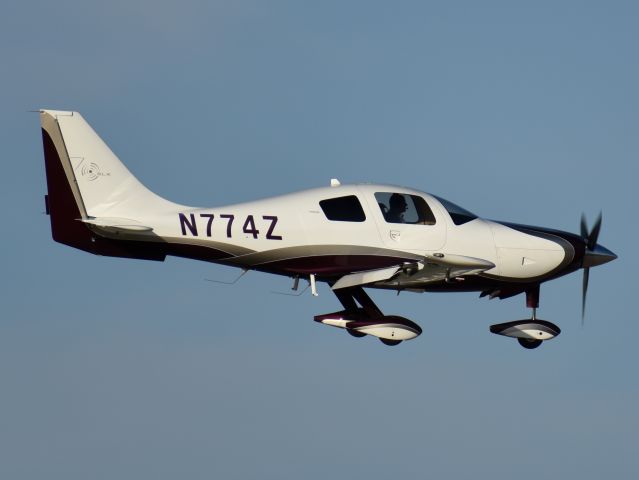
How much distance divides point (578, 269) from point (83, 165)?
35.6ft

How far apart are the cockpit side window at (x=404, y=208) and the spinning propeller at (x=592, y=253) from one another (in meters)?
3.88

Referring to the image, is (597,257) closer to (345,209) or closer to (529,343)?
(529,343)

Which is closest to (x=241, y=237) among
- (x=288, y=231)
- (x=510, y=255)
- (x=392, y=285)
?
(x=288, y=231)

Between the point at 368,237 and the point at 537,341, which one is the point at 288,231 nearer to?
the point at 368,237

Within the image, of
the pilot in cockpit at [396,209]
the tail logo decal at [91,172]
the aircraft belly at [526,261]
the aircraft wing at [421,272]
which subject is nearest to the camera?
the aircraft wing at [421,272]

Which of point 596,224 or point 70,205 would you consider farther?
point 596,224

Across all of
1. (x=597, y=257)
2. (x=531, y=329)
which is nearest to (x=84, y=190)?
(x=531, y=329)

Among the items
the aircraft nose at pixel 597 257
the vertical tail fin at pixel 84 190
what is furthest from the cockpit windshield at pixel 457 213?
the vertical tail fin at pixel 84 190

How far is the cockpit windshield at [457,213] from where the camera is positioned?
3766 centimetres

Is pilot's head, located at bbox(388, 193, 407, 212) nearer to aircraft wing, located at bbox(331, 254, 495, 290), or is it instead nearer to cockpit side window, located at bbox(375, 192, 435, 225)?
cockpit side window, located at bbox(375, 192, 435, 225)

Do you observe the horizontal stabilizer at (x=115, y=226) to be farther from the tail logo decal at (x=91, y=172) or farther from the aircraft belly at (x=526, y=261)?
the aircraft belly at (x=526, y=261)

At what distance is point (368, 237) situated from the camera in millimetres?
36875

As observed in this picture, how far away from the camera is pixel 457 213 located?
124 ft

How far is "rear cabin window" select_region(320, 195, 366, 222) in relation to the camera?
3681cm
